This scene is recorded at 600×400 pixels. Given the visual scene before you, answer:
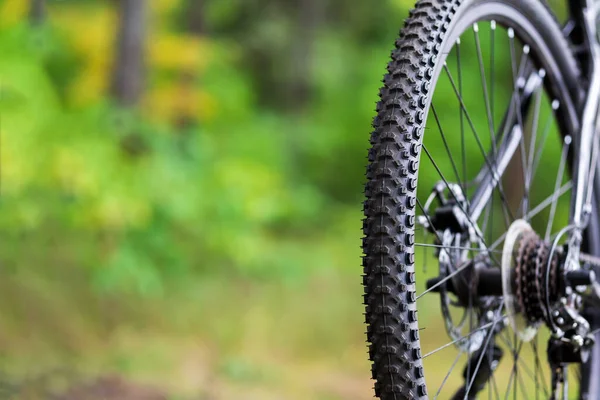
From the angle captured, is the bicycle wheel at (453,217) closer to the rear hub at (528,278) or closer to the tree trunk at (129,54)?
the rear hub at (528,278)

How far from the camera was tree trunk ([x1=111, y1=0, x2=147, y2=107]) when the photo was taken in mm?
5453

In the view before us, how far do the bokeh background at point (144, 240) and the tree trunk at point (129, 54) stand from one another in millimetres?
11

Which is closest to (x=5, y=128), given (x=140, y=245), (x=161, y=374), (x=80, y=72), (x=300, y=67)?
(x=140, y=245)

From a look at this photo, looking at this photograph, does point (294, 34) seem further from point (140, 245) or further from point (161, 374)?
point (161, 374)

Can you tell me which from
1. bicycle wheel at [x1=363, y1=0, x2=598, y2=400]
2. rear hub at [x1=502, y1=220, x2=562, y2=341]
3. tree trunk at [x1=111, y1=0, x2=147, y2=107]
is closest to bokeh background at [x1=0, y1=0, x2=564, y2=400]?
tree trunk at [x1=111, y1=0, x2=147, y2=107]

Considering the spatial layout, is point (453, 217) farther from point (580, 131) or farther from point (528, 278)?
point (580, 131)

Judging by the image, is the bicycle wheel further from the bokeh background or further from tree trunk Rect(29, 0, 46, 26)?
tree trunk Rect(29, 0, 46, 26)

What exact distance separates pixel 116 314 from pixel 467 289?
368cm

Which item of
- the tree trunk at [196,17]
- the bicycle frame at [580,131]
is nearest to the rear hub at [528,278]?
the bicycle frame at [580,131]

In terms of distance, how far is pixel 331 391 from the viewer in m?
4.79

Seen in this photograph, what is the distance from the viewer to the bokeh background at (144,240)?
4.21 meters

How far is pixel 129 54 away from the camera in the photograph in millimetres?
5480

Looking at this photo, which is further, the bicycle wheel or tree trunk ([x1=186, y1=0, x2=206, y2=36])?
tree trunk ([x1=186, y1=0, x2=206, y2=36])

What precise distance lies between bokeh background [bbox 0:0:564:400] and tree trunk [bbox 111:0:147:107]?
0.04 feet
